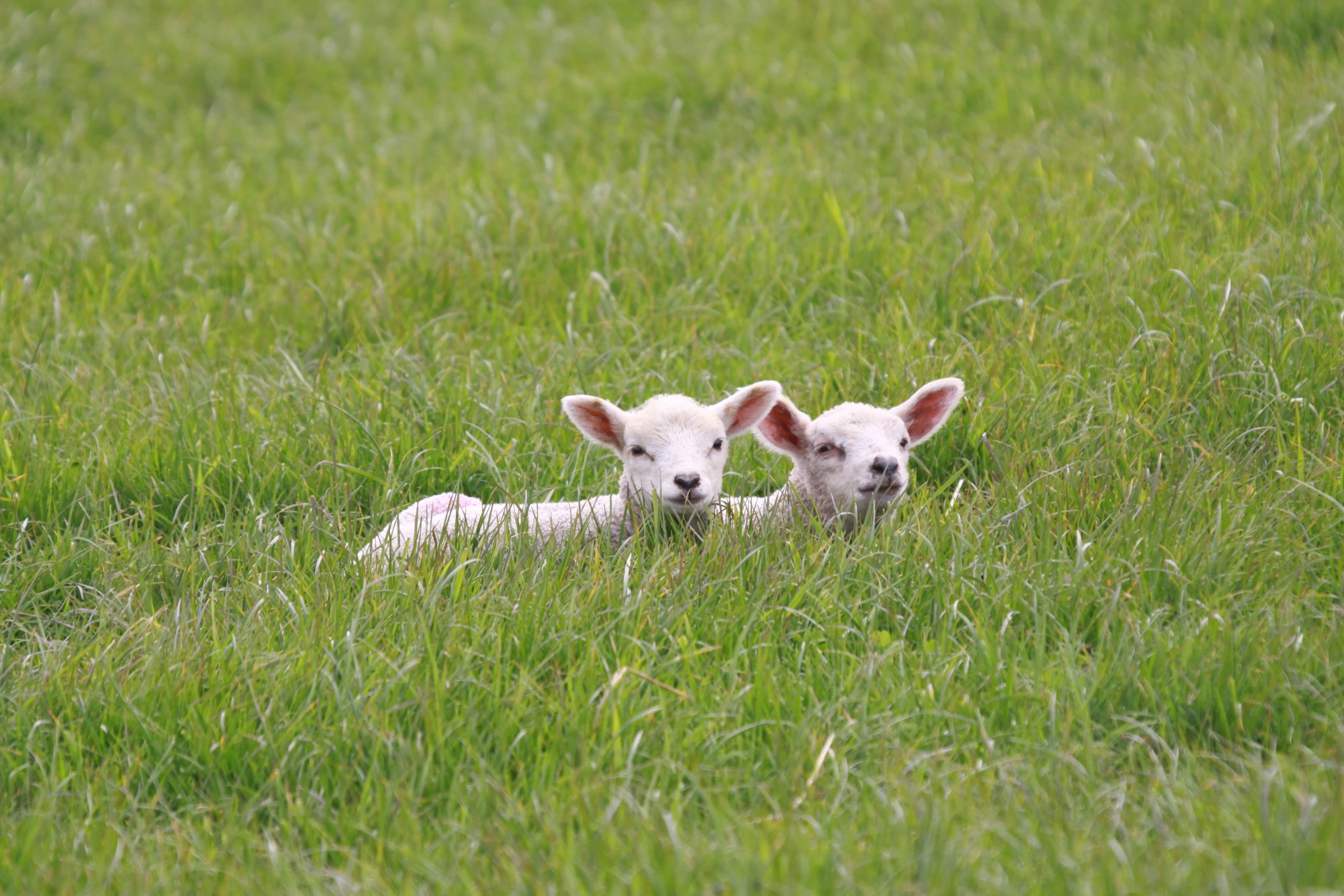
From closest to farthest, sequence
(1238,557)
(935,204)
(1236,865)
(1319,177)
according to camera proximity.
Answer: (1236,865)
(1238,557)
(1319,177)
(935,204)

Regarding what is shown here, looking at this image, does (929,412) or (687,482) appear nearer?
(687,482)

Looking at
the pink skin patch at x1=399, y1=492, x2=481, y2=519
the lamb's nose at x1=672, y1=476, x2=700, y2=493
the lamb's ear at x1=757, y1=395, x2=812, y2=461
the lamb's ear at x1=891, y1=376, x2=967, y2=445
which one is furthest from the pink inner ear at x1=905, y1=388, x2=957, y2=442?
the pink skin patch at x1=399, y1=492, x2=481, y2=519

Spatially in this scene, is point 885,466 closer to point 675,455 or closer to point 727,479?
point 675,455

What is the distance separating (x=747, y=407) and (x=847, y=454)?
1.38 ft

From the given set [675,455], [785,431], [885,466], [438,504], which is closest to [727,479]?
[785,431]

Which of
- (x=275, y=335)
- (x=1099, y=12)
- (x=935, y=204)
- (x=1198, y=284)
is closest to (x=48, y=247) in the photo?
(x=275, y=335)

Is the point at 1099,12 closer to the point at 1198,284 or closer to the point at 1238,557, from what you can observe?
the point at 1198,284

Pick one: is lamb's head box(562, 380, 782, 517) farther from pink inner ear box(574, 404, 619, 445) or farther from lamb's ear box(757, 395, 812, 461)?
lamb's ear box(757, 395, 812, 461)

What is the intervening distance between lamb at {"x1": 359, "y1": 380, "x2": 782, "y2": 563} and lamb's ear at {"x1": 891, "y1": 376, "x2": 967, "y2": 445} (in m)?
0.54

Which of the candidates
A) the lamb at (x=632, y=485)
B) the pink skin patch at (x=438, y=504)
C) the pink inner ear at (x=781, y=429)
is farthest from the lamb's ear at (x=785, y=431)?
the pink skin patch at (x=438, y=504)

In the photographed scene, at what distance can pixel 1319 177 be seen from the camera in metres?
6.57

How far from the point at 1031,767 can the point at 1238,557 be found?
1.30 meters

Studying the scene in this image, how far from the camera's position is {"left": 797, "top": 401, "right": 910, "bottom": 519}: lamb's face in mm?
4641

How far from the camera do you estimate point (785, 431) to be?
16.5 feet
